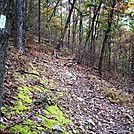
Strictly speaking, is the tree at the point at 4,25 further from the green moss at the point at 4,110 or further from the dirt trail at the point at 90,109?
the dirt trail at the point at 90,109

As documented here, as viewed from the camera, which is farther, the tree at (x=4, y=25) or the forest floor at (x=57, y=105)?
the forest floor at (x=57, y=105)

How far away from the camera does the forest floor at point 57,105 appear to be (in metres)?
4.91

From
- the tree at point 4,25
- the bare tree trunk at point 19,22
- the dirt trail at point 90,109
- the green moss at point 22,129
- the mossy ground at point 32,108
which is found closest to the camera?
the tree at point 4,25

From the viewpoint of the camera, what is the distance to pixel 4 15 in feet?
9.65

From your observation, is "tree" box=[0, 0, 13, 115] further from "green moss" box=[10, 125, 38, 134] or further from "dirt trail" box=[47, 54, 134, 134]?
"dirt trail" box=[47, 54, 134, 134]

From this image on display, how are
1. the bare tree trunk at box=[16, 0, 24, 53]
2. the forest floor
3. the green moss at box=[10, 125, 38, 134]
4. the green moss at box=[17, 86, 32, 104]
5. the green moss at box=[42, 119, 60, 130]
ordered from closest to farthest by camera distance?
the green moss at box=[10, 125, 38, 134] → the forest floor → the green moss at box=[42, 119, 60, 130] → the green moss at box=[17, 86, 32, 104] → the bare tree trunk at box=[16, 0, 24, 53]

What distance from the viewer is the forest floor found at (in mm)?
4914

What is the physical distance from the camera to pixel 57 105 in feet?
21.5

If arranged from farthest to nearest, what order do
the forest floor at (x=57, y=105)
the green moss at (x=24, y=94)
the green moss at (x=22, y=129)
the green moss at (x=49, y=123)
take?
the green moss at (x=24, y=94), the green moss at (x=49, y=123), the forest floor at (x=57, y=105), the green moss at (x=22, y=129)

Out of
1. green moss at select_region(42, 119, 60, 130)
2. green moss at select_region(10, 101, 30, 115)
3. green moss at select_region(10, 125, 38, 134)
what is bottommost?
green moss at select_region(42, 119, 60, 130)

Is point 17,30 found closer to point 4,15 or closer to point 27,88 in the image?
point 27,88

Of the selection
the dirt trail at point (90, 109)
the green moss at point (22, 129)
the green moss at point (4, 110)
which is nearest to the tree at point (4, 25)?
the green moss at point (22, 129)

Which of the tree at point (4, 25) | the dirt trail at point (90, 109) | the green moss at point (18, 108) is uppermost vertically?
the tree at point (4, 25)

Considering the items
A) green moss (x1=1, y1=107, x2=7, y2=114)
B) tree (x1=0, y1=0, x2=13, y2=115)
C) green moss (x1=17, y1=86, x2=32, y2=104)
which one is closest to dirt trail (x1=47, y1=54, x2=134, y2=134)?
green moss (x1=17, y1=86, x2=32, y2=104)
